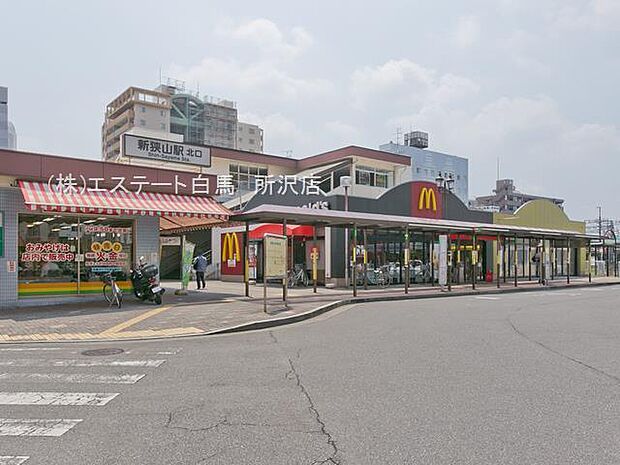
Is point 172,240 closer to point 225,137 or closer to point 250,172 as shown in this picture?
point 250,172

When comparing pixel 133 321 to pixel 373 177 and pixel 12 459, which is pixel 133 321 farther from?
pixel 373 177

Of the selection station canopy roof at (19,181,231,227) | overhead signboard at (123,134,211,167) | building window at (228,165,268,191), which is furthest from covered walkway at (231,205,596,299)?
building window at (228,165,268,191)

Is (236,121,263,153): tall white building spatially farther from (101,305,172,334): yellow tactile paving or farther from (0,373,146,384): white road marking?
(0,373,146,384): white road marking

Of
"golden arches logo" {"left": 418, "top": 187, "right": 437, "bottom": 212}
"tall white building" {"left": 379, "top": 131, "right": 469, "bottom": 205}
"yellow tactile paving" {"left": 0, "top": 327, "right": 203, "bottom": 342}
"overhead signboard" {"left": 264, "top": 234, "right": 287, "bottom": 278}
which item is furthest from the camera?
"tall white building" {"left": 379, "top": 131, "right": 469, "bottom": 205}

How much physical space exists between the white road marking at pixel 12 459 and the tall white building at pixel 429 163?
8088 cm

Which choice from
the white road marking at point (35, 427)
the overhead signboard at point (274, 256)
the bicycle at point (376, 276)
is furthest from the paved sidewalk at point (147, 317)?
the bicycle at point (376, 276)

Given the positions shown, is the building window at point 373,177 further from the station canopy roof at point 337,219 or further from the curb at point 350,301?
the curb at point 350,301

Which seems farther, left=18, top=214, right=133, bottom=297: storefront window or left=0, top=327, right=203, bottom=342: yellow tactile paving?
left=18, top=214, right=133, bottom=297: storefront window

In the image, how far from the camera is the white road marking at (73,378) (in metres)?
7.45

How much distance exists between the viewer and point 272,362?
8727 mm

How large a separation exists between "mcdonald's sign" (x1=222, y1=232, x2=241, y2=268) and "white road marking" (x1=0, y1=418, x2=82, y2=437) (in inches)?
1020

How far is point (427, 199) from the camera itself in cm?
3180

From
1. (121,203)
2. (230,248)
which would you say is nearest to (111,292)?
(121,203)

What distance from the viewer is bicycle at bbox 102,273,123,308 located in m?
15.8
